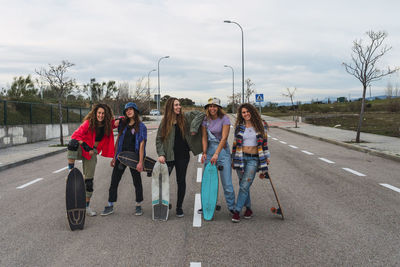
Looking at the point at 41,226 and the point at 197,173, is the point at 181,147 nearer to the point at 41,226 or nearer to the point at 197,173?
the point at 41,226

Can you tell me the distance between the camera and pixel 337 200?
5.77 m

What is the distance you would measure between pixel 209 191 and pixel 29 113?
15907mm

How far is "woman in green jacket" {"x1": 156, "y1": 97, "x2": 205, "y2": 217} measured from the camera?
4816 mm

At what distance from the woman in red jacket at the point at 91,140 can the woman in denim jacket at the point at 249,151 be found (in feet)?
6.01

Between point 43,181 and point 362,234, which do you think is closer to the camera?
point 362,234

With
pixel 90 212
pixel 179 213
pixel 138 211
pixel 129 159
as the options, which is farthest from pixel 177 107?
pixel 90 212

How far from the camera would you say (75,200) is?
15.1 feet

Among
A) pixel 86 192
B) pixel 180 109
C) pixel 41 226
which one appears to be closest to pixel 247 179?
pixel 180 109

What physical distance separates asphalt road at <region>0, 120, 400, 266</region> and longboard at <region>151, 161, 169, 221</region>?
0.19 meters

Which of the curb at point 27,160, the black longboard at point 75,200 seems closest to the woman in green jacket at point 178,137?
the black longboard at point 75,200

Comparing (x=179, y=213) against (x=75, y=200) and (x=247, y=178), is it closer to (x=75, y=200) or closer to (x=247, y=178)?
(x=247, y=178)

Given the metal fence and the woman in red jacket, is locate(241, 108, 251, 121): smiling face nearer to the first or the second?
the woman in red jacket

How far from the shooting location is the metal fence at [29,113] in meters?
15.5

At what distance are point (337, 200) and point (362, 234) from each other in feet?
5.48
